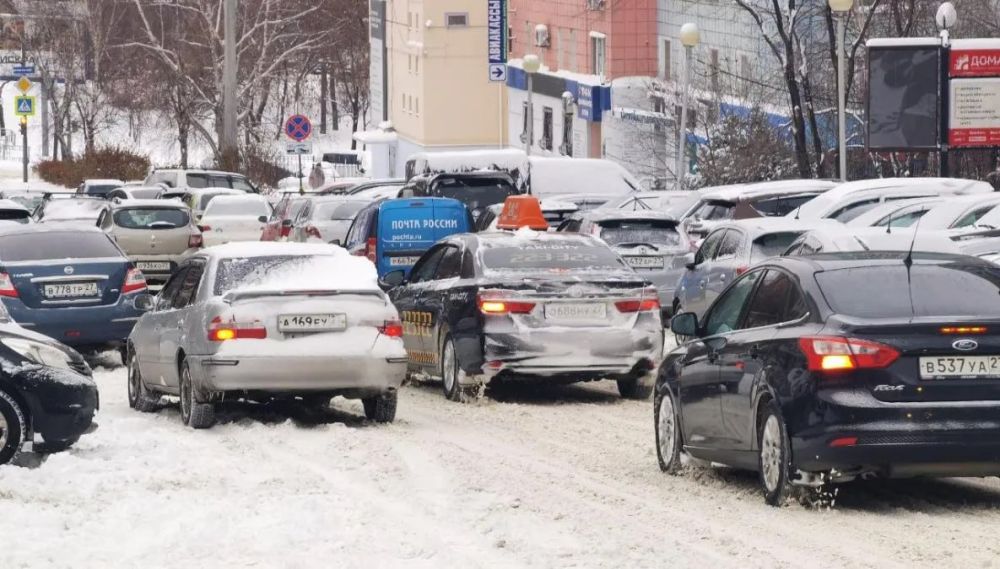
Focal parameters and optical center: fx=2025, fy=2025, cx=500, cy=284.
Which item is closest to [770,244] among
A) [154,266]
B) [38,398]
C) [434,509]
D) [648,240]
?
[648,240]

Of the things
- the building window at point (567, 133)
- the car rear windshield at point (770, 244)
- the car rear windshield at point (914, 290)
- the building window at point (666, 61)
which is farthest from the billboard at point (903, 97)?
the building window at point (567, 133)

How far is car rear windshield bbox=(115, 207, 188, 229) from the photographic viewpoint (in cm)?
3303

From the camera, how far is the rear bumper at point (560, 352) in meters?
15.9

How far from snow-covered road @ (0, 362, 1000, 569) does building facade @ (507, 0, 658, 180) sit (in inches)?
1709

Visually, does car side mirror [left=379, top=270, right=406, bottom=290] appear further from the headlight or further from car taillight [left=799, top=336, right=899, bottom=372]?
car taillight [left=799, top=336, right=899, bottom=372]

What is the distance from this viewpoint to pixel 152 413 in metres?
16.3

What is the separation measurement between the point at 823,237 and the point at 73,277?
7554 mm

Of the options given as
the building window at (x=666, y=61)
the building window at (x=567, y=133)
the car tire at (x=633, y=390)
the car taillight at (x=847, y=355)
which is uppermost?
the building window at (x=666, y=61)

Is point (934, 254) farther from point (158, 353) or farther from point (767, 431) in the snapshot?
point (158, 353)

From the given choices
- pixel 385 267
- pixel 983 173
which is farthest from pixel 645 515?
pixel 983 173

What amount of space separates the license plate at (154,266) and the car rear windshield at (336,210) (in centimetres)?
289

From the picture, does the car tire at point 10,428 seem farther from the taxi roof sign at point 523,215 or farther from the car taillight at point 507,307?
the taxi roof sign at point 523,215

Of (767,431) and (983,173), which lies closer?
(767,431)

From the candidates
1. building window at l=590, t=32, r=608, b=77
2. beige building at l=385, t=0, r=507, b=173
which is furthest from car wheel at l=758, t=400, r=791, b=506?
beige building at l=385, t=0, r=507, b=173
